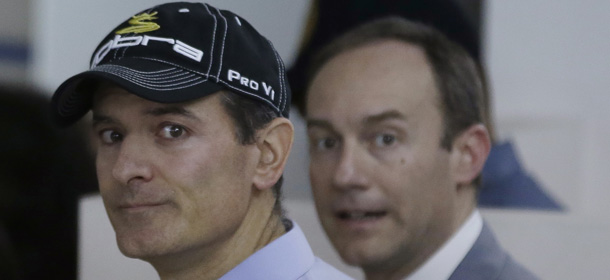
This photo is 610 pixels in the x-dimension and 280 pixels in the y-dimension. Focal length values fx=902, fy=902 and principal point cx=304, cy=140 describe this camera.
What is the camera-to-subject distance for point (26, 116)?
6.06ft

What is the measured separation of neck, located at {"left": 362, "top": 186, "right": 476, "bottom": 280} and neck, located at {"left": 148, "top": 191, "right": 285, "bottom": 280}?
48cm

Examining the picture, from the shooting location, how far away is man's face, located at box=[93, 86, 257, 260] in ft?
3.80

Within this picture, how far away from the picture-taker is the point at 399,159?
1.70 meters

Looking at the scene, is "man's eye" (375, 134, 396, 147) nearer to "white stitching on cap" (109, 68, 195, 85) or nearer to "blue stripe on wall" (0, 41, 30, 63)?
"white stitching on cap" (109, 68, 195, 85)

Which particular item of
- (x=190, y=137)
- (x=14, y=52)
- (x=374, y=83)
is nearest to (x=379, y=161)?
(x=374, y=83)

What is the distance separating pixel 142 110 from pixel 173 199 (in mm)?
124

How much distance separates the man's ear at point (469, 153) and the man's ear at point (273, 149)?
60 cm

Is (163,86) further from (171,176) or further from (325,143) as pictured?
(325,143)

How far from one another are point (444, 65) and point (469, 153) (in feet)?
0.60

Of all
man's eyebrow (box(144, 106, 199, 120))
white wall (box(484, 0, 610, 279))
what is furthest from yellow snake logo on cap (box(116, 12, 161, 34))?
white wall (box(484, 0, 610, 279))

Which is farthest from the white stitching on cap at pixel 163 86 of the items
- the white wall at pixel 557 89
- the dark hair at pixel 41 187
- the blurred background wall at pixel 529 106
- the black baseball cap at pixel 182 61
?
the white wall at pixel 557 89

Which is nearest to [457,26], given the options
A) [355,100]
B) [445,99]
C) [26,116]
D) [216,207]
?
[445,99]

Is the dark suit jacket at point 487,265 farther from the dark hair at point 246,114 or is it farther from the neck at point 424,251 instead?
the dark hair at point 246,114

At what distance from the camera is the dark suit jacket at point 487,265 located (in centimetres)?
159
